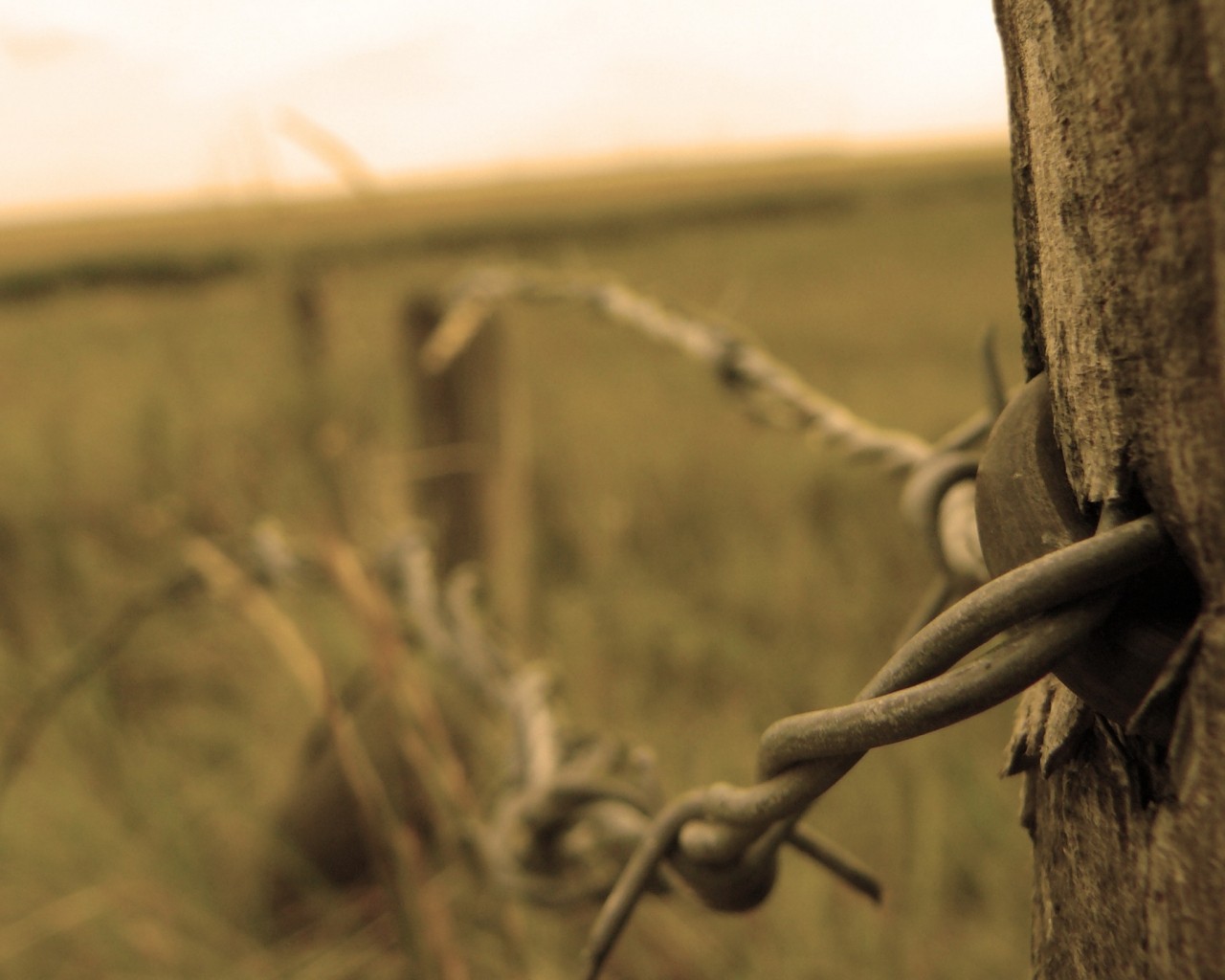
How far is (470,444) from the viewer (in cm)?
141

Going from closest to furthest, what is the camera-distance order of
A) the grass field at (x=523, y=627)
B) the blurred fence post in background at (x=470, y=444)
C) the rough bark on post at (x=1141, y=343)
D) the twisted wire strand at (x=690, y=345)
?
the rough bark on post at (x=1141, y=343), the twisted wire strand at (x=690, y=345), the grass field at (x=523, y=627), the blurred fence post in background at (x=470, y=444)

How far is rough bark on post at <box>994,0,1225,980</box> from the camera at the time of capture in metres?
0.19

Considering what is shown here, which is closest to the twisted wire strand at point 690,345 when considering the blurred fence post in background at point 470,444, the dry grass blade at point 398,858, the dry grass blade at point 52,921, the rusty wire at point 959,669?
the blurred fence post in background at point 470,444

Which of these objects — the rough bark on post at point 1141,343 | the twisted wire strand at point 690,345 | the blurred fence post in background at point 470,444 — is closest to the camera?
the rough bark on post at point 1141,343

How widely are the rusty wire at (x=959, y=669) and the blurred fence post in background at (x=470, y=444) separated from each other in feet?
3.70

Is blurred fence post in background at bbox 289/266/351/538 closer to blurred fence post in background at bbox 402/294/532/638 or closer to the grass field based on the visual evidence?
the grass field

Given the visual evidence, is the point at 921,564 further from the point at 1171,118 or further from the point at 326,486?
the point at 1171,118

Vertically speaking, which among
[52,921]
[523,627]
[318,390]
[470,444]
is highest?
[318,390]

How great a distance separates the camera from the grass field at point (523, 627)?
111 cm

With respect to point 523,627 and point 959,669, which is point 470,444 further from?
point 959,669

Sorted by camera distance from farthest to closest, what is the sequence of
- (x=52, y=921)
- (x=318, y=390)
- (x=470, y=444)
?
(x=470, y=444) < (x=52, y=921) < (x=318, y=390)

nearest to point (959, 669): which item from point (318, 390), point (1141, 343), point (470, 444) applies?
point (1141, 343)

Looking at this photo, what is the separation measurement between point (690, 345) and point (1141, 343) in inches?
26.9

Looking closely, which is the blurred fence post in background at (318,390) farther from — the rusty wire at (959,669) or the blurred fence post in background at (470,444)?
the rusty wire at (959,669)
